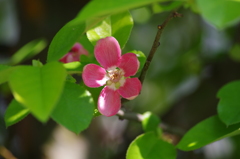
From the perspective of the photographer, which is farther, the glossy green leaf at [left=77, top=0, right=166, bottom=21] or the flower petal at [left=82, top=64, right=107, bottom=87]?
the flower petal at [left=82, top=64, right=107, bottom=87]

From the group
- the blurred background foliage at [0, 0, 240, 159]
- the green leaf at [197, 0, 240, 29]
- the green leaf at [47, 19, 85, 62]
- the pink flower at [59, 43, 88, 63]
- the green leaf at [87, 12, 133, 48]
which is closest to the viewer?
the green leaf at [197, 0, 240, 29]

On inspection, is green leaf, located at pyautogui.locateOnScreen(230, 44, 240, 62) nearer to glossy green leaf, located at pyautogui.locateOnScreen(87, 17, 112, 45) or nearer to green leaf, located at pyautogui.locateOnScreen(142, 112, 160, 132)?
green leaf, located at pyautogui.locateOnScreen(142, 112, 160, 132)

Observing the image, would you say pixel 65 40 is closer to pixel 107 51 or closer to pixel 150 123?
pixel 107 51

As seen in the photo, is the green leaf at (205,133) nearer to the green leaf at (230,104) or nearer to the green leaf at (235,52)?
the green leaf at (230,104)

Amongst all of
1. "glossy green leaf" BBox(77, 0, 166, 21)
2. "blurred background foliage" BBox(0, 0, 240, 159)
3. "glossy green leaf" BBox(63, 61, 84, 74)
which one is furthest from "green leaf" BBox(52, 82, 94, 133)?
"blurred background foliage" BBox(0, 0, 240, 159)

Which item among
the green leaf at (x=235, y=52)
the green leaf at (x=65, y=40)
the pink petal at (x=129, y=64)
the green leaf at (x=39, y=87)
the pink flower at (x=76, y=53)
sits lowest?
the green leaf at (x=235, y=52)

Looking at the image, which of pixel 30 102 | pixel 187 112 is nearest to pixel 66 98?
pixel 30 102

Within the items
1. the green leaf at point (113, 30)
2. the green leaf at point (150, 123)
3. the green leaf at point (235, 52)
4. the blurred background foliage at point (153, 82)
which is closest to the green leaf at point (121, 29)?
the green leaf at point (113, 30)
